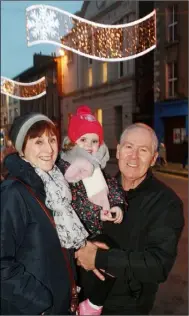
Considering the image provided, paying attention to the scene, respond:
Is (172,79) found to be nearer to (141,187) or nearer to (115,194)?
(115,194)

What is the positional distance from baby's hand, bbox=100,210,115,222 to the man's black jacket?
5cm

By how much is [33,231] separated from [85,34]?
15.5ft

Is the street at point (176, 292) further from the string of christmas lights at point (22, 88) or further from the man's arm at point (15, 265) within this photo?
the string of christmas lights at point (22, 88)

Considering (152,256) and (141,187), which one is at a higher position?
(141,187)

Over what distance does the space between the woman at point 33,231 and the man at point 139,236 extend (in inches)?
9.8

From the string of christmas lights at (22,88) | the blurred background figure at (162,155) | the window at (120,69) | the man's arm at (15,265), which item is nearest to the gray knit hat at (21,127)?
the man's arm at (15,265)

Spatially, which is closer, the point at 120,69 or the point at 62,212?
the point at 62,212

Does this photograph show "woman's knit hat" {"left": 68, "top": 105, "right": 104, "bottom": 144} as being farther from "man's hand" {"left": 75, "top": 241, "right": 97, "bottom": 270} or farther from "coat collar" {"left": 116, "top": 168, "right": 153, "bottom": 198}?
"man's hand" {"left": 75, "top": 241, "right": 97, "bottom": 270}

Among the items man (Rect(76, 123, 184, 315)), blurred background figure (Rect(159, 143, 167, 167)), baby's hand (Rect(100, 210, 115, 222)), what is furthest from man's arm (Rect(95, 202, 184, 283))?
blurred background figure (Rect(159, 143, 167, 167))

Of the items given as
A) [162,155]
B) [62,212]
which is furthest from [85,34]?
[162,155]

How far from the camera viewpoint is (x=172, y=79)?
21094mm

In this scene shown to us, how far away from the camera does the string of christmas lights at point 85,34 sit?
4953mm

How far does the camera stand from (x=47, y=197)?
5.95ft

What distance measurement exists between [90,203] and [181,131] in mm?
19396
